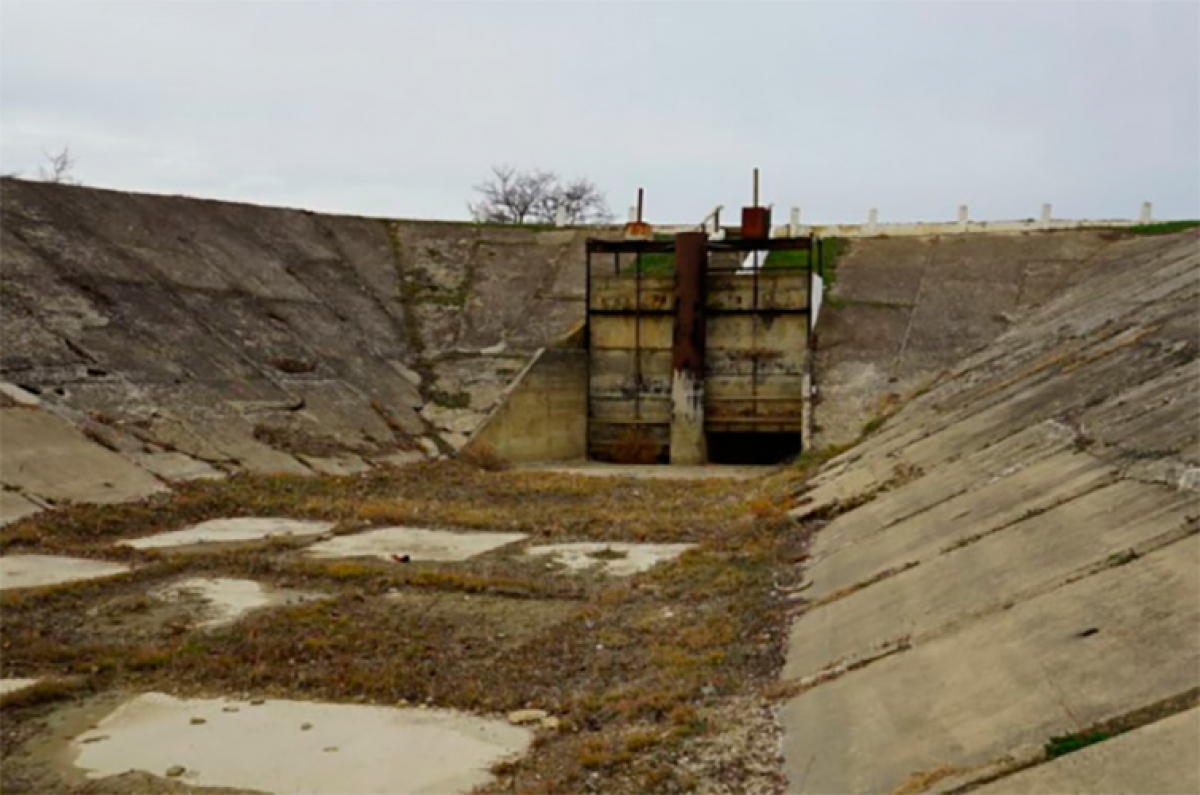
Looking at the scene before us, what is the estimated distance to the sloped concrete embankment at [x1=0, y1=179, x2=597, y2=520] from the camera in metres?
15.3

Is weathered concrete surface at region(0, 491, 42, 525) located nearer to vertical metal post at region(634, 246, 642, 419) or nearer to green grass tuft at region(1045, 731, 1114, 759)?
green grass tuft at region(1045, 731, 1114, 759)

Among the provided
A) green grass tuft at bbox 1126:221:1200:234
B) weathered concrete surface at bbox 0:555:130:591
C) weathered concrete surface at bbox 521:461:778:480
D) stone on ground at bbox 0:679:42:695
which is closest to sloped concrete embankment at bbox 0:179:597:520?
weathered concrete surface at bbox 0:555:130:591

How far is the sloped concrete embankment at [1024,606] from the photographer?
4.25m

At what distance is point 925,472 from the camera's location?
11289mm

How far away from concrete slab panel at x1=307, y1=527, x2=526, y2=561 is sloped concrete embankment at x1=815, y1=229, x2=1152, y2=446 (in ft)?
29.7

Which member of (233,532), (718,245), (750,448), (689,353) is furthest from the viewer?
(750,448)

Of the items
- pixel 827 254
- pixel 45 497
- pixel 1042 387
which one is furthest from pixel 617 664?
pixel 827 254

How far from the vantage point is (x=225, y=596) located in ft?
31.0

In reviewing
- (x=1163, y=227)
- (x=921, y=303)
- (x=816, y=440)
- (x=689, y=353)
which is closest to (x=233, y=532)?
(x=816, y=440)

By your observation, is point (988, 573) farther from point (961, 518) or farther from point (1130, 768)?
point (1130, 768)

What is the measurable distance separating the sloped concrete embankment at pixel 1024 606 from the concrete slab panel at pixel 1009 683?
11 millimetres

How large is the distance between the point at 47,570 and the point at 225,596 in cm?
207

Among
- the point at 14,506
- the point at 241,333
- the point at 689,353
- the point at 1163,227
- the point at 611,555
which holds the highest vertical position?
the point at 1163,227

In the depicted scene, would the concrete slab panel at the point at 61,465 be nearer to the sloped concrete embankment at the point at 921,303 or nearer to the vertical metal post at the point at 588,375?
the vertical metal post at the point at 588,375
